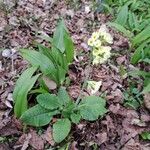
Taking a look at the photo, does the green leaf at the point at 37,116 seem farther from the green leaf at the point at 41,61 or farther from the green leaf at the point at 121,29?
the green leaf at the point at 121,29

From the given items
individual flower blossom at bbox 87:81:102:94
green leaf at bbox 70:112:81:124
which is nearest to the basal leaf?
individual flower blossom at bbox 87:81:102:94

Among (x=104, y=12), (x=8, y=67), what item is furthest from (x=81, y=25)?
(x=8, y=67)

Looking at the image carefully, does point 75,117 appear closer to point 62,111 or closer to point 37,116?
point 62,111

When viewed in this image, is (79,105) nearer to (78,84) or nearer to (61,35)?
(78,84)

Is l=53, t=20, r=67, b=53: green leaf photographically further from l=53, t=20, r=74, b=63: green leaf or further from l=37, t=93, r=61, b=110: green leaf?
l=37, t=93, r=61, b=110: green leaf

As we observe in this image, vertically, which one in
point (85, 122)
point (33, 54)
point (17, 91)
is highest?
point (33, 54)

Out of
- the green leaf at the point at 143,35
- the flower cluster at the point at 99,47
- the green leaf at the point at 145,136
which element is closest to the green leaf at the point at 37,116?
the flower cluster at the point at 99,47
